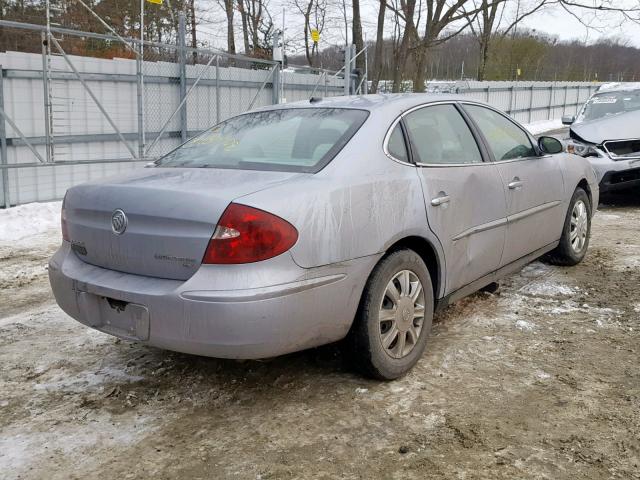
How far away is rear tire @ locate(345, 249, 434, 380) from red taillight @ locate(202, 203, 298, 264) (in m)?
0.64

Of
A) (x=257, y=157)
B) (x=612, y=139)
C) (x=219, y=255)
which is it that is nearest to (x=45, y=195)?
(x=257, y=157)

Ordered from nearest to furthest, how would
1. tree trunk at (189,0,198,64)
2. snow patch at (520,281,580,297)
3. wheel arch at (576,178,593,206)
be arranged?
snow patch at (520,281,580,297)
wheel arch at (576,178,593,206)
tree trunk at (189,0,198,64)

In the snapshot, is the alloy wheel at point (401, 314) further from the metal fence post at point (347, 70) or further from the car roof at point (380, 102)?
the metal fence post at point (347, 70)

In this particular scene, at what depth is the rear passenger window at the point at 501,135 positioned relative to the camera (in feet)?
14.1

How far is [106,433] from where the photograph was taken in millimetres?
2850

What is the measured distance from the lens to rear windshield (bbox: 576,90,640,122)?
382 inches

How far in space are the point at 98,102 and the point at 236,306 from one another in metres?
7.23

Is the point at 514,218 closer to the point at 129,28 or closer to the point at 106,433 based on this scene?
the point at 106,433

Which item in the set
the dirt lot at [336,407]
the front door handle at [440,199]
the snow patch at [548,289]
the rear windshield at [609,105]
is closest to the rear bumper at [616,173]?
the rear windshield at [609,105]

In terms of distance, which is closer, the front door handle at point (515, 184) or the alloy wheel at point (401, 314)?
the alloy wheel at point (401, 314)

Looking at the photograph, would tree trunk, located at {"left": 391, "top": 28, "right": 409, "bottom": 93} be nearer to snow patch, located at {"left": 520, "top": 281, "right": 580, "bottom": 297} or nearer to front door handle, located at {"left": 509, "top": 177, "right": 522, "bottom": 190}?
snow patch, located at {"left": 520, "top": 281, "right": 580, "bottom": 297}

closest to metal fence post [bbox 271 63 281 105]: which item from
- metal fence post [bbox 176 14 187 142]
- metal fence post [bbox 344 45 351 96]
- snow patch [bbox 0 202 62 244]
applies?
metal fence post [bbox 176 14 187 142]

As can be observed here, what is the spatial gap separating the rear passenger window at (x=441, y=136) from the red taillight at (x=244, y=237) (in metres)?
1.22

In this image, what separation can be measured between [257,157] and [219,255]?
91 cm
